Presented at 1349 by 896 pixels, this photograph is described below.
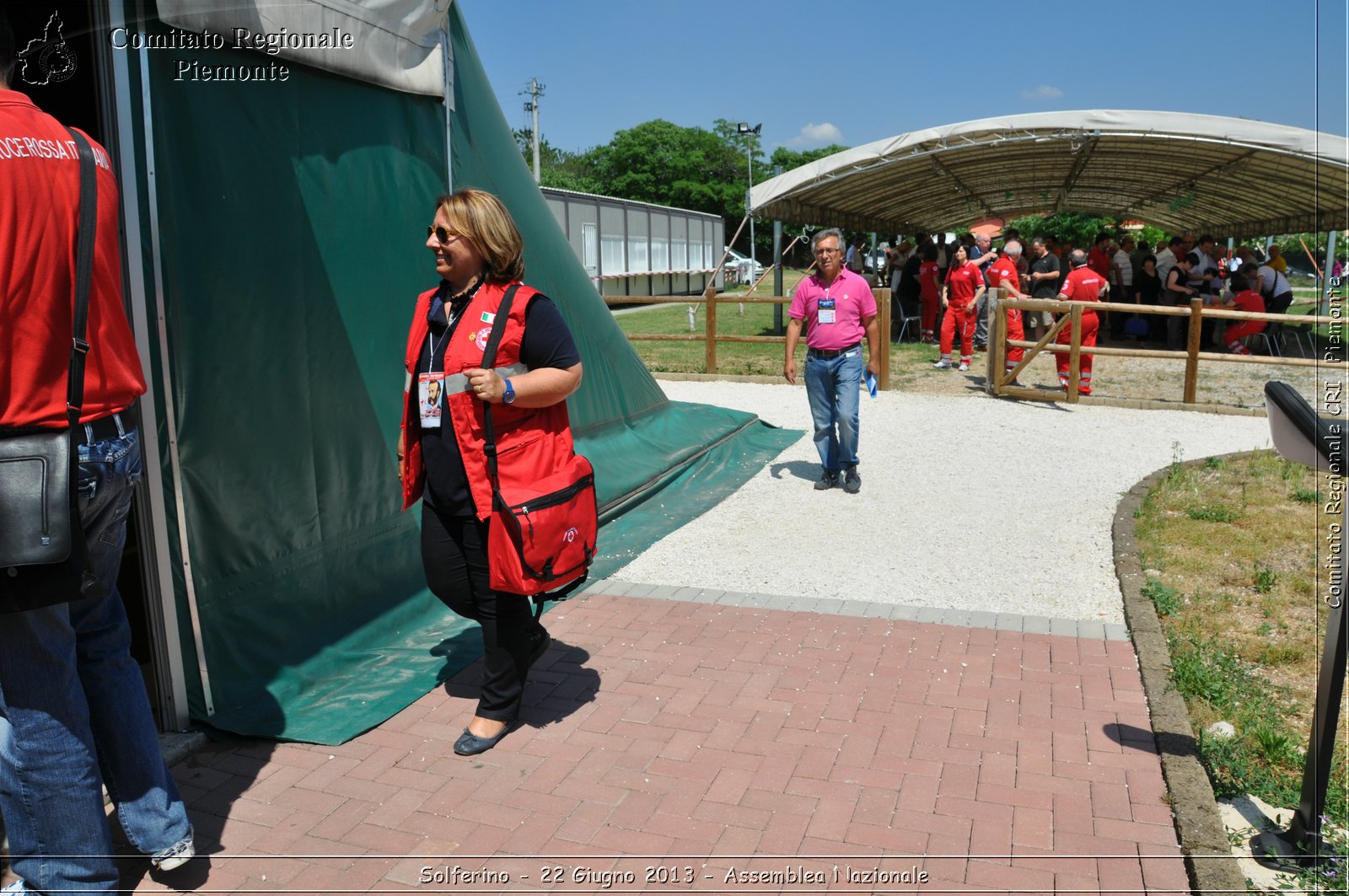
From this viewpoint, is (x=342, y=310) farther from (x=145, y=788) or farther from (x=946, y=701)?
(x=946, y=701)

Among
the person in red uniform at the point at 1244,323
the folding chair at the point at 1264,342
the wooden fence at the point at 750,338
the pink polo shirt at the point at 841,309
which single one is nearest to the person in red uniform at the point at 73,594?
the pink polo shirt at the point at 841,309

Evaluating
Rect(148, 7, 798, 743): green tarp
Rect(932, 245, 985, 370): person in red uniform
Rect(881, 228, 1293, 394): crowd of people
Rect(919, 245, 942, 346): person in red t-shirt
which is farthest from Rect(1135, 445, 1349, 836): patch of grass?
Rect(919, 245, 942, 346): person in red t-shirt

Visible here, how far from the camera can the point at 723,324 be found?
2498 cm

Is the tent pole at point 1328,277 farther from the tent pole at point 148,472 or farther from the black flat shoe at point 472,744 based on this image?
the tent pole at point 148,472

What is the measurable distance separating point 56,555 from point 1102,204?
2988cm

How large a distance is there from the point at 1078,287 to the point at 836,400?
6366mm

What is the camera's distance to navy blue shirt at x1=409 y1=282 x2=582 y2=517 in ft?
11.0

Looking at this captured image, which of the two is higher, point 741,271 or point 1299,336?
point 741,271

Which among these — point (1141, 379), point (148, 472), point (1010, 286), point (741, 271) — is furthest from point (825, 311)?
point (741, 271)

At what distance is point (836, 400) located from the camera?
7.30 metres

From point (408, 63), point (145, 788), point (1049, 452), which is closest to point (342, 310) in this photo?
point (408, 63)

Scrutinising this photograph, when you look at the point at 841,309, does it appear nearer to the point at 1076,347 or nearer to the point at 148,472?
the point at 148,472

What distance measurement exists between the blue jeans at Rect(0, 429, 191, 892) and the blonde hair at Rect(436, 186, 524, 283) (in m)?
1.22

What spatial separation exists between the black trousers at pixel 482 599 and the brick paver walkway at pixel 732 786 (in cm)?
20
